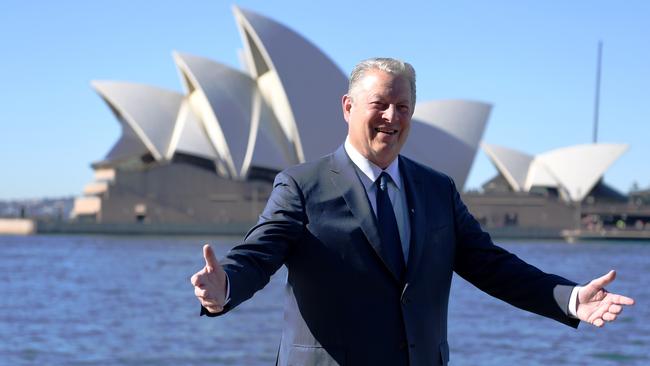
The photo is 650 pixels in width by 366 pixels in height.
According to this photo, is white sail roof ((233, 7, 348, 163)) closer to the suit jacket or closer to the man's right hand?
the suit jacket

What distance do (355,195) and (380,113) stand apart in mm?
168

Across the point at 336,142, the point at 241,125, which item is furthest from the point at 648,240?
the point at 241,125

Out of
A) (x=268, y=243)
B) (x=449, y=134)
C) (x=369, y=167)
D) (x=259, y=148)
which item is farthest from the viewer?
(x=449, y=134)

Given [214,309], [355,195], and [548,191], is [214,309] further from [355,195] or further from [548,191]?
A: [548,191]

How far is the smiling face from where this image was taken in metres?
1.98

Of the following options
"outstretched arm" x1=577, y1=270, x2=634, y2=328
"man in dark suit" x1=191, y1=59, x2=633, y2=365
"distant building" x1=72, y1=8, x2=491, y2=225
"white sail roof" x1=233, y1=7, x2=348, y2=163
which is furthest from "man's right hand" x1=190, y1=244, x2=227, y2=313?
"distant building" x1=72, y1=8, x2=491, y2=225

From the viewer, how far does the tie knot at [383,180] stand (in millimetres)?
2041

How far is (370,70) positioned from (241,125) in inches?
1467

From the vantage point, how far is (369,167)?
80.7 inches

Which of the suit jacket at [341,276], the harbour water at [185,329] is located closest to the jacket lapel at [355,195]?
the suit jacket at [341,276]

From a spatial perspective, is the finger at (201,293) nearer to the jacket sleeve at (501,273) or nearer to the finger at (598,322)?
the jacket sleeve at (501,273)

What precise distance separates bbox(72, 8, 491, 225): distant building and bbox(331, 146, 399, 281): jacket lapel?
3517 centimetres

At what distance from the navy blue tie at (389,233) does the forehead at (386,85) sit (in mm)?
191

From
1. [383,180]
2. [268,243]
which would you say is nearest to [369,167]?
[383,180]
